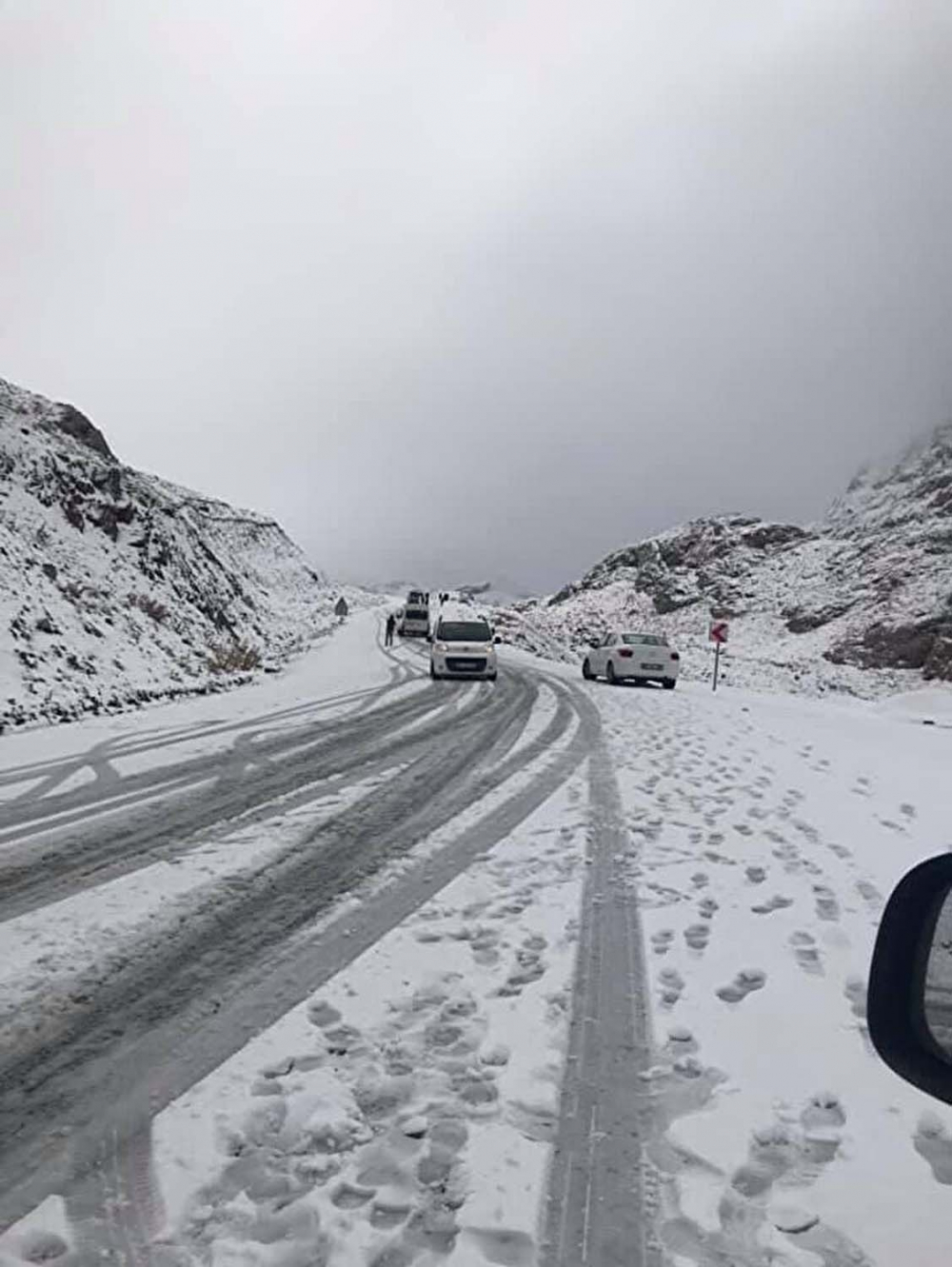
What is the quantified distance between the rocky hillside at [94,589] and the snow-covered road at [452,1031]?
7.37 m

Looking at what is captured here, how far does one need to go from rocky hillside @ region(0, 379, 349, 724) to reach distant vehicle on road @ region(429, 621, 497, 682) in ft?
17.0

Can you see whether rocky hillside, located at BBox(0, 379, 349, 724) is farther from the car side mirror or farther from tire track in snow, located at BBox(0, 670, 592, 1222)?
the car side mirror

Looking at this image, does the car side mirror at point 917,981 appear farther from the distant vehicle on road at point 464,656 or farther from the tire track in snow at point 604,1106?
the distant vehicle on road at point 464,656

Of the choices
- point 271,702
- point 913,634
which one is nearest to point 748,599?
point 913,634

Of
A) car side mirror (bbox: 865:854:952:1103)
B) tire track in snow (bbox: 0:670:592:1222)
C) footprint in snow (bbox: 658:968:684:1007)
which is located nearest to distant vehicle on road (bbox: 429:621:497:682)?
tire track in snow (bbox: 0:670:592:1222)

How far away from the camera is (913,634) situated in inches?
2247

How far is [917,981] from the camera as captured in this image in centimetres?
167

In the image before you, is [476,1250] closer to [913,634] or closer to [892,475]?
[913,634]

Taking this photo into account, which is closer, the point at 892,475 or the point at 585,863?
the point at 585,863

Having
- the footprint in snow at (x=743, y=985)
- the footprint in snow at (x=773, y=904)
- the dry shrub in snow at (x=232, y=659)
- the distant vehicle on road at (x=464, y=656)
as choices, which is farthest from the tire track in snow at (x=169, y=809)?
the dry shrub in snow at (x=232, y=659)

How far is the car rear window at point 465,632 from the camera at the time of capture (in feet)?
69.7

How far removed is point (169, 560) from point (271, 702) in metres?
13.1

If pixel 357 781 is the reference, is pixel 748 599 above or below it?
above

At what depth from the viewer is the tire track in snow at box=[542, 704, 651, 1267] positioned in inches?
85.7
